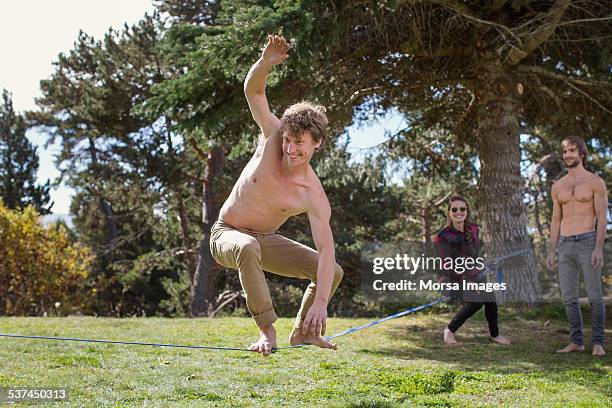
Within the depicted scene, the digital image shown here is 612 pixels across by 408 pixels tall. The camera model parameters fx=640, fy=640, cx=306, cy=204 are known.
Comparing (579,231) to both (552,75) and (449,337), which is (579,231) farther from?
(552,75)

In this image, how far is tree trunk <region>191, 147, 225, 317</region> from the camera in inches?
727

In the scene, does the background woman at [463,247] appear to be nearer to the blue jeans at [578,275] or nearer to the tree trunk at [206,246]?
the blue jeans at [578,275]

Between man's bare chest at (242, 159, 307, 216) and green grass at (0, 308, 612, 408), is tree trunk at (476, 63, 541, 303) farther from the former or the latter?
man's bare chest at (242, 159, 307, 216)

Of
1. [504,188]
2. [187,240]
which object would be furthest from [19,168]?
[504,188]

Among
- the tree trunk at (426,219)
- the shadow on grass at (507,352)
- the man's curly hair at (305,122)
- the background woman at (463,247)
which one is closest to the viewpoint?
the man's curly hair at (305,122)

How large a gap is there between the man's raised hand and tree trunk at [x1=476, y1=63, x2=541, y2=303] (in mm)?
6105

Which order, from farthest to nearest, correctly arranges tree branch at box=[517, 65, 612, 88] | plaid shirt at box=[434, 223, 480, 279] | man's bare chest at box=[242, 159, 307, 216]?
tree branch at box=[517, 65, 612, 88], plaid shirt at box=[434, 223, 480, 279], man's bare chest at box=[242, 159, 307, 216]

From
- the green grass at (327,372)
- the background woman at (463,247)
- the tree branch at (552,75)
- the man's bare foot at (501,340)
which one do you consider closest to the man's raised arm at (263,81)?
the green grass at (327,372)

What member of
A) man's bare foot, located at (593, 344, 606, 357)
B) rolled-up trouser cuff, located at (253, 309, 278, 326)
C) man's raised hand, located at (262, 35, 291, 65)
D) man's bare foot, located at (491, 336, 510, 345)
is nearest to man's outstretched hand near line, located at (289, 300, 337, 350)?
rolled-up trouser cuff, located at (253, 309, 278, 326)

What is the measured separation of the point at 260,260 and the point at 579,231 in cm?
353

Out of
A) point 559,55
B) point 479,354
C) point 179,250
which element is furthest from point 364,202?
point 479,354

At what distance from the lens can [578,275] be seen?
19.6 ft

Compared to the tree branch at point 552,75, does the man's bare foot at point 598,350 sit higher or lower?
lower

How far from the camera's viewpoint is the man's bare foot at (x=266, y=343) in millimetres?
3826
